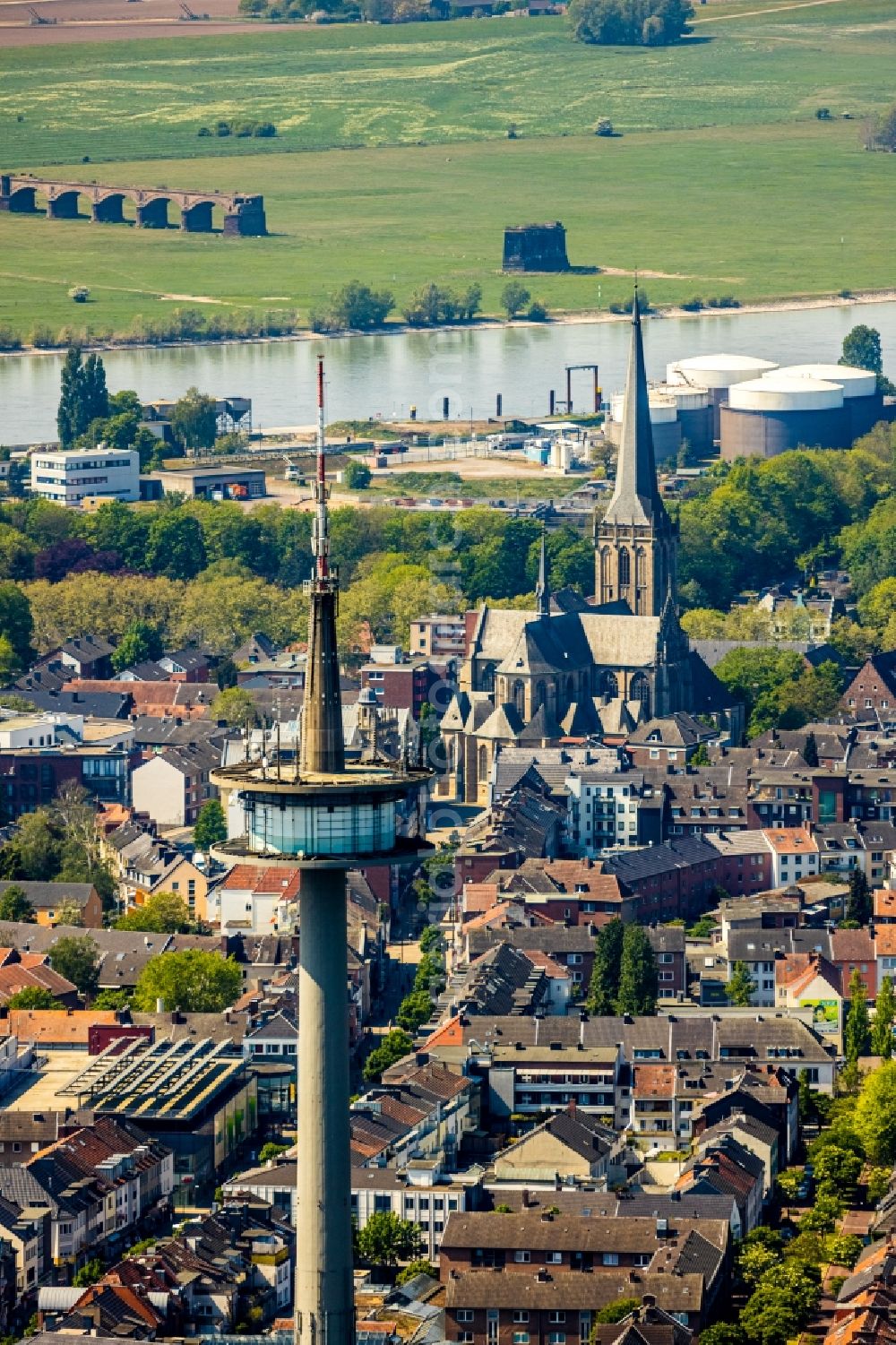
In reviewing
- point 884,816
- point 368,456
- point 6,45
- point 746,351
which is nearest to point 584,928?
point 884,816

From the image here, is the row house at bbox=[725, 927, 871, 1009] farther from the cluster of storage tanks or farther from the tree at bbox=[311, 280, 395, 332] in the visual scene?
the tree at bbox=[311, 280, 395, 332]

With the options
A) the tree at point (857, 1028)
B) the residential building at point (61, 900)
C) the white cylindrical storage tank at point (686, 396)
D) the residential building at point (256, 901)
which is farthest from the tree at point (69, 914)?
the white cylindrical storage tank at point (686, 396)

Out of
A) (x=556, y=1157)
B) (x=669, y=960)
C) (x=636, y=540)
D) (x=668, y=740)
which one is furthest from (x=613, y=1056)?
(x=636, y=540)

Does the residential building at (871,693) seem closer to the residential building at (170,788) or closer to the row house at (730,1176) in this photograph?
the residential building at (170,788)

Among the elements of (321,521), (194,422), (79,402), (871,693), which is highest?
(321,521)

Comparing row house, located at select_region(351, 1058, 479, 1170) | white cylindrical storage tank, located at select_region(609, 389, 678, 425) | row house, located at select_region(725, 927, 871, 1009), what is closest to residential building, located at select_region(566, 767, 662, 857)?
row house, located at select_region(725, 927, 871, 1009)

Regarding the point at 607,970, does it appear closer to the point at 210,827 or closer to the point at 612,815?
the point at 612,815
